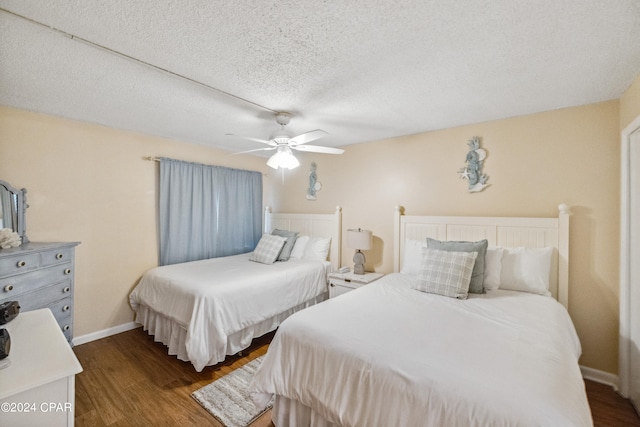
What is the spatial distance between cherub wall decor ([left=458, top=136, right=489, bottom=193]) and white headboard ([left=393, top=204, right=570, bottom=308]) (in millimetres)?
335

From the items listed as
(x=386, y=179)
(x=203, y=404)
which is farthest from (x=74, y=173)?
(x=386, y=179)

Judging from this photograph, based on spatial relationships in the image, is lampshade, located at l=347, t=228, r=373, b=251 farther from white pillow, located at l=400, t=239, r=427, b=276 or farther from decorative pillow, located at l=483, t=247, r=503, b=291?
decorative pillow, located at l=483, t=247, r=503, b=291

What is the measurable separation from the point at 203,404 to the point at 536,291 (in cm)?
276

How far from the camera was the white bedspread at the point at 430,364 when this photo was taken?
1.04 m

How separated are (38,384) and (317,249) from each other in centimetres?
311

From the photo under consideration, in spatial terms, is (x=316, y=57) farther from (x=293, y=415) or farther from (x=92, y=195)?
(x=92, y=195)

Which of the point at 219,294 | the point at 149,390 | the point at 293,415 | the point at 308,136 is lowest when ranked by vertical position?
the point at 149,390

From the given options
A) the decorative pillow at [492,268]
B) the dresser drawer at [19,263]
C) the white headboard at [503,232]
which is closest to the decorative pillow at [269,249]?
the white headboard at [503,232]

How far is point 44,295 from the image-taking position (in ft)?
7.13

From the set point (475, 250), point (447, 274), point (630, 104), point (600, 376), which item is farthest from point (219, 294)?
point (630, 104)

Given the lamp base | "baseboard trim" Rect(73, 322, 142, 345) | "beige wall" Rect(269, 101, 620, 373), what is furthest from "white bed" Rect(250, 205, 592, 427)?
"baseboard trim" Rect(73, 322, 142, 345)

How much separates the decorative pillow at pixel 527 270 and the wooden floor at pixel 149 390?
2.85ft

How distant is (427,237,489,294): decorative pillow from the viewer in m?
2.24

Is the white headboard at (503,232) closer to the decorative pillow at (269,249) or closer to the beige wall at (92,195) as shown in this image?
the decorative pillow at (269,249)
